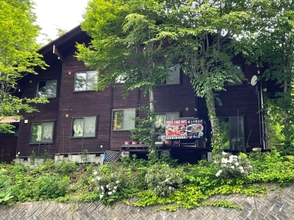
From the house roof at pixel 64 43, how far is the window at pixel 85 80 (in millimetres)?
1474

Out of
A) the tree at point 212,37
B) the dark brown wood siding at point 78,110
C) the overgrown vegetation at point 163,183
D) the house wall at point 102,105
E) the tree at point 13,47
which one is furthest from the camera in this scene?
the dark brown wood siding at point 78,110

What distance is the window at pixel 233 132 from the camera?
15672mm

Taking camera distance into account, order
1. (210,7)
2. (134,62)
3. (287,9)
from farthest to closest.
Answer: (134,62)
(287,9)
(210,7)

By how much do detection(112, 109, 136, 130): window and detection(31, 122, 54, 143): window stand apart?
3777 mm

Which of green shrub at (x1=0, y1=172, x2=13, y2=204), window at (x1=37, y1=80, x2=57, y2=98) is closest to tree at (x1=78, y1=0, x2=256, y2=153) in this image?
window at (x1=37, y1=80, x2=57, y2=98)

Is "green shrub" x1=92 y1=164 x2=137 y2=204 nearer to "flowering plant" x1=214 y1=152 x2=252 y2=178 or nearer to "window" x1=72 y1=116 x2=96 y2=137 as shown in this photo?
"flowering plant" x1=214 y1=152 x2=252 y2=178

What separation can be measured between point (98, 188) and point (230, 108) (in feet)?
25.9

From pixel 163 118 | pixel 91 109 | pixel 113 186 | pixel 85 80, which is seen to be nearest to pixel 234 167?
pixel 113 186

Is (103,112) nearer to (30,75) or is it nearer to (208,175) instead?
(30,75)

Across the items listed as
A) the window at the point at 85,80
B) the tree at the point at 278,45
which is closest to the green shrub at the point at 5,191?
the window at the point at 85,80

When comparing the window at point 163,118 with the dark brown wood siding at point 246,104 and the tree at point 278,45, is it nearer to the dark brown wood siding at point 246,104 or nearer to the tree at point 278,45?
the dark brown wood siding at point 246,104

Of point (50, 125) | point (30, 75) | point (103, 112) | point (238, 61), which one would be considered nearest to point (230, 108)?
point (238, 61)

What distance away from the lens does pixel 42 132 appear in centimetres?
1872

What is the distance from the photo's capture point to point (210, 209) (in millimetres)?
9688
